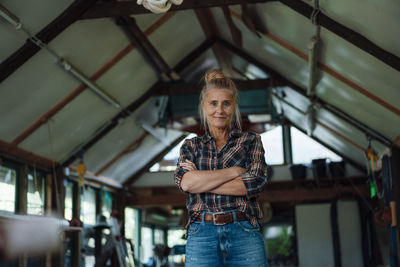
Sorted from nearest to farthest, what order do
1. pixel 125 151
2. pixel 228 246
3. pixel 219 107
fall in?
1. pixel 228 246
2. pixel 219 107
3. pixel 125 151

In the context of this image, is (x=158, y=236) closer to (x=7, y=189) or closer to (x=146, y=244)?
(x=146, y=244)

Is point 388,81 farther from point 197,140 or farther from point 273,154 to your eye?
point 273,154

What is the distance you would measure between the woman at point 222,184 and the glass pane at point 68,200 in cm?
718

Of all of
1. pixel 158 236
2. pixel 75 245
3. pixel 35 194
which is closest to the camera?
pixel 35 194

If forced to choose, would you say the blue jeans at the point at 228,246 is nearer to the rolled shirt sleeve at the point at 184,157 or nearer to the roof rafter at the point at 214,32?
the rolled shirt sleeve at the point at 184,157

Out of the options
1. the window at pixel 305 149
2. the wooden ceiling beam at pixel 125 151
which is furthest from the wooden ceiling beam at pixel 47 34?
the window at pixel 305 149

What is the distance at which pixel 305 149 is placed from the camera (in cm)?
1101

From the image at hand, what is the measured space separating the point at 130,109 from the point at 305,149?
170 inches

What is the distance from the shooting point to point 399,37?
430cm

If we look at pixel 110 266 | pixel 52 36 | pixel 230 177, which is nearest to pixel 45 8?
pixel 52 36

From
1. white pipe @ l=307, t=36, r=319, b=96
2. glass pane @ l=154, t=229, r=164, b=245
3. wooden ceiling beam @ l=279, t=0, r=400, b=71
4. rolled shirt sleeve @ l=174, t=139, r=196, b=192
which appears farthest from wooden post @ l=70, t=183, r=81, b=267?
rolled shirt sleeve @ l=174, t=139, r=196, b=192

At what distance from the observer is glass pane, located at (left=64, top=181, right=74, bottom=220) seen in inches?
337

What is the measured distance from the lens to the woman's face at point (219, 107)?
1.65 m

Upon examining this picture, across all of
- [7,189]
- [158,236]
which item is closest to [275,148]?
[158,236]
